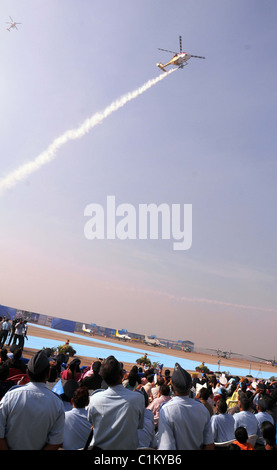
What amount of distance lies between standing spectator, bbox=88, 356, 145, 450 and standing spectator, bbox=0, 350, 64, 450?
1.22 feet

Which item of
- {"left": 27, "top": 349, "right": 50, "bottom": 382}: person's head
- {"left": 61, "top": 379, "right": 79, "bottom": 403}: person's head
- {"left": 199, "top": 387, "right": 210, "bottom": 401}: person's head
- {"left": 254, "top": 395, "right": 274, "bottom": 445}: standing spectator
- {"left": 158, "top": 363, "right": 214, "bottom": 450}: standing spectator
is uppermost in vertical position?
{"left": 27, "top": 349, "right": 50, "bottom": 382}: person's head

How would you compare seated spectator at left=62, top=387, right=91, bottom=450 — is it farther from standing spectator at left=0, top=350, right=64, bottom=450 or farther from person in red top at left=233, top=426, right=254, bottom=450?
person in red top at left=233, top=426, right=254, bottom=450

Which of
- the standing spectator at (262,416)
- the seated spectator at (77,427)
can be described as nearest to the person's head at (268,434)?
the standing spectator at (262,416)

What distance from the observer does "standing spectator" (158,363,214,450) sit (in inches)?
116

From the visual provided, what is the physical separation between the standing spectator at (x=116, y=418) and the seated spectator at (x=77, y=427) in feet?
4.42

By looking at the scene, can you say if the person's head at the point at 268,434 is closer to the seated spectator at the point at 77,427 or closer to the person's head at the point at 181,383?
the person's head at the point at 181,383

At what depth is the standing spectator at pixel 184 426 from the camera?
9.66ft

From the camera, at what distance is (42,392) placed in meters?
2.97

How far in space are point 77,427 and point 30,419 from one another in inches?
69.0

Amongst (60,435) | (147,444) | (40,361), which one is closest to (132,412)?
(60,435)

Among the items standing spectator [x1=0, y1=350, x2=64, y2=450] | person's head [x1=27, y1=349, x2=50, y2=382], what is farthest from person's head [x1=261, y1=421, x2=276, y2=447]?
person's head [x1=27, y1=349, x2=50, y2=382]

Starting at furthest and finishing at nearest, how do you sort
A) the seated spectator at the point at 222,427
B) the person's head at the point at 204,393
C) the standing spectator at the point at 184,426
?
the person's head at the point at 204,393
the seated spectator at the point at 222,427
the standing spectator at the point at 184,426

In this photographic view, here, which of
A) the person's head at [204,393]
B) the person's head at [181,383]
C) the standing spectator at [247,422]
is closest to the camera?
the person's head at [181,383]
